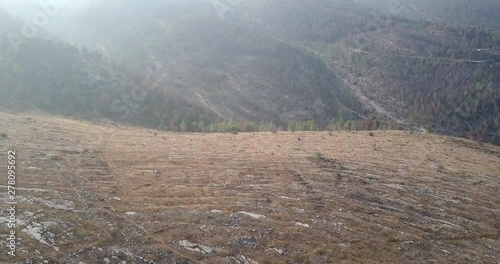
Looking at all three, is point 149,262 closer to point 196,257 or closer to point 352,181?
point 196,257

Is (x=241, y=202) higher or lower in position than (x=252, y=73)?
lower

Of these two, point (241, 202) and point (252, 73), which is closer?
point (241, 202)

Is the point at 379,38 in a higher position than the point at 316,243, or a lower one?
higher

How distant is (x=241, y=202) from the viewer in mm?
24031

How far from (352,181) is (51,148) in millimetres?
25443

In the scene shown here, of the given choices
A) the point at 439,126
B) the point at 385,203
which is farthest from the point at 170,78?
the point at 385,203

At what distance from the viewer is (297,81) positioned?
13062 cm

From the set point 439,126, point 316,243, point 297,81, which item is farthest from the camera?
point 297,81

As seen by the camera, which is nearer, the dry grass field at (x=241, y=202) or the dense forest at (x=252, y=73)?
the dry grass field at (x=241, y=202)

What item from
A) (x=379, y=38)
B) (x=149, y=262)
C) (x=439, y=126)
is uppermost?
(x=379, y=38)

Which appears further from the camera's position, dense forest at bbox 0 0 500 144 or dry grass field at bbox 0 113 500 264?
dense forest at bbox 0 0 500 144

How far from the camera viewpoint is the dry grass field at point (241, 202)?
18656 millimetres

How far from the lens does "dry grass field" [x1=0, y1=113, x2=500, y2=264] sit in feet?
61.2

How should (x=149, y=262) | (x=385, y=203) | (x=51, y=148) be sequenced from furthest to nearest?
(x=51, y=148), (x=385, y=203), (x=149, y=262)
